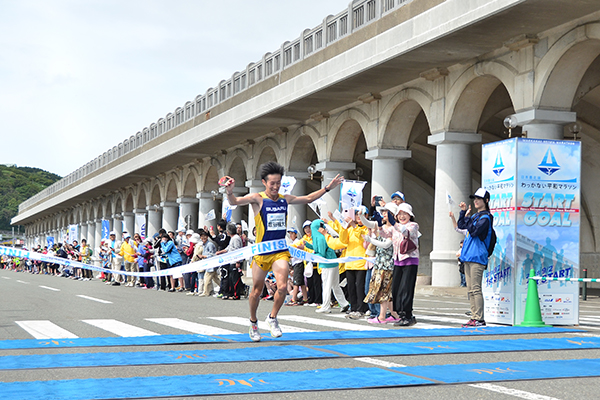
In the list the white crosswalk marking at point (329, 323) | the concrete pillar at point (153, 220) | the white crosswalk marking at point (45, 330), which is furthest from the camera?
the concrete pillar at point (153, 220)

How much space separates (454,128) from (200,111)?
61.4 feet

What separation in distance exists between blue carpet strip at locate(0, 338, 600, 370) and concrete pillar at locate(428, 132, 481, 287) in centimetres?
1267

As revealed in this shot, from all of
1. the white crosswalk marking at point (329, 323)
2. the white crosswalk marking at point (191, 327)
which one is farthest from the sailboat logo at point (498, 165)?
the white crosswalk marking at point (191, 327)

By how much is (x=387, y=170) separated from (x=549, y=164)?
45.7 ft

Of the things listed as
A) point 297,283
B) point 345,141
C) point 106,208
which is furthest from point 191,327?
point 106,208

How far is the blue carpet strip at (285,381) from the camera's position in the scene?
6492 mm

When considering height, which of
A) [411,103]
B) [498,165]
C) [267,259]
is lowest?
[267,259]

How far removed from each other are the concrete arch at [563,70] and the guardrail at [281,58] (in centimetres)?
452

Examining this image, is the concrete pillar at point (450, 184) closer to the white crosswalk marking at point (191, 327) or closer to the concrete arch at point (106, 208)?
the white crosswalk marking at point (191, 327)

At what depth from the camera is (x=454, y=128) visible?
22766 millimetres

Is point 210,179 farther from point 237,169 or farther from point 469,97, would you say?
point 469,97

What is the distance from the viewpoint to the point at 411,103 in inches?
1017

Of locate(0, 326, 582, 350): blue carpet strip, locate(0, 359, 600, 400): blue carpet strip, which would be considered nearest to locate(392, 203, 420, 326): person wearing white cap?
locate(0, 326, 582, 350): blue carpet strip

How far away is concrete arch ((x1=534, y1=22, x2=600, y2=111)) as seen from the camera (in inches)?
715
